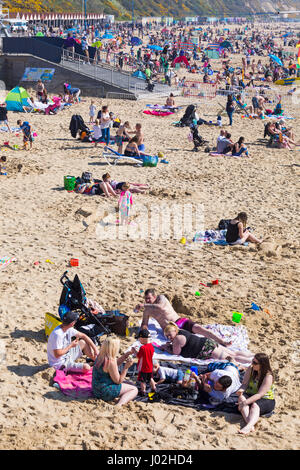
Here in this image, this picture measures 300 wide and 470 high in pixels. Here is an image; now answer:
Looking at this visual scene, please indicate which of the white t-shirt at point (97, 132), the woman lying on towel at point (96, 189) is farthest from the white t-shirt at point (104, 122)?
the woman lying on towel at point (96, 189)

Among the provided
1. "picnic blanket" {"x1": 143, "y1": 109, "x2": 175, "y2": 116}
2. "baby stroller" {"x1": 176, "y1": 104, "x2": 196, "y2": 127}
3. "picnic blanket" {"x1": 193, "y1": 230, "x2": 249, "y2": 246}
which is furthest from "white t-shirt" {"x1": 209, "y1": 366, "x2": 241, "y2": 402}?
"picnic blanket" {"x1": 143, "y1": 109, "x2": 175, "y2": 116}

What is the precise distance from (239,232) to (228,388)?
4.97 metres

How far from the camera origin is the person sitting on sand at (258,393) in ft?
18.5

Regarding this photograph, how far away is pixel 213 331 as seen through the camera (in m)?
7.36

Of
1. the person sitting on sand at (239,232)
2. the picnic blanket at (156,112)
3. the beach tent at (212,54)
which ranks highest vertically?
the beach tent at (212,54)

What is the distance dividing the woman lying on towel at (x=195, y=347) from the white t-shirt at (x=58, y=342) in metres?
1.25

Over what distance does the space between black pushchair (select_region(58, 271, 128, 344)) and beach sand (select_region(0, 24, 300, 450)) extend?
1.74ft

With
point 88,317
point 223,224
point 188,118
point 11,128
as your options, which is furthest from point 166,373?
point 188,118

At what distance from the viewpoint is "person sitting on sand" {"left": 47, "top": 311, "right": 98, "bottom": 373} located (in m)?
6.22

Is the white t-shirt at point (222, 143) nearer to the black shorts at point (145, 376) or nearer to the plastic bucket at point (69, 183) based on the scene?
the plastic bucket at point (69, 183)

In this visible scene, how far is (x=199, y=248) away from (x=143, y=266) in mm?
1541

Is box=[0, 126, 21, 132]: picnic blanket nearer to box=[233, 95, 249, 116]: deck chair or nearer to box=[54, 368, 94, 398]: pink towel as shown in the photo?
box=[233, 95, 249, 116]: deck chair

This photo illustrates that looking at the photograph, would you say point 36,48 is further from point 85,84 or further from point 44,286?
point 44,286
